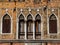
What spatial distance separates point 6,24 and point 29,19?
4.97 feet

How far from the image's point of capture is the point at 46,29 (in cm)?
1222

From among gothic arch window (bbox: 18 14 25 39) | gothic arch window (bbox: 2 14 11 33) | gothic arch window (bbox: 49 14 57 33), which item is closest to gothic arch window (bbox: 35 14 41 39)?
gothic arch window (bbox: 49 14 57 33)

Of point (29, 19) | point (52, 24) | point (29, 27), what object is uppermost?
point (29, 19)

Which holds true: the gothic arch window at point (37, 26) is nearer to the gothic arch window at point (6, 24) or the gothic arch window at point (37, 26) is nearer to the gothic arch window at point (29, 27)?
the gothic arch window at point (29, 27)

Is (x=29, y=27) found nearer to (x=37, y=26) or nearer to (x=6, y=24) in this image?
(x=37, y=26)

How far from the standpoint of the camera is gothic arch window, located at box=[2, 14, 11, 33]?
1220 cm

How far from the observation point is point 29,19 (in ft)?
40.8

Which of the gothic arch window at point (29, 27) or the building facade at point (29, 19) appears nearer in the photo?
the building facade at point (29, 19)

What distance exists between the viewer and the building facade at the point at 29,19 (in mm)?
12180

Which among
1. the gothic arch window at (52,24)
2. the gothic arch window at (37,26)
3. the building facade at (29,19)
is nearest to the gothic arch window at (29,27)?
the building facade at (29,19)

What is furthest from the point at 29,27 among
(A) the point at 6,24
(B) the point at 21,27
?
(A) the point at 6,24

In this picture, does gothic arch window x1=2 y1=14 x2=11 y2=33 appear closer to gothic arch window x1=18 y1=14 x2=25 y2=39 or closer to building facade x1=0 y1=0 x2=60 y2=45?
building facade x1=0 y1=0 x2=60 y2=45

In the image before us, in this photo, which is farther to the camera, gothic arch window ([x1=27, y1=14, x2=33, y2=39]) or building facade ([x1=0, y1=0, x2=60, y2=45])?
gothic arch window ([x1=27, y1=14, x2=33, y2=39])

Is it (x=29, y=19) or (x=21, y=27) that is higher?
(x=29, y=19)
